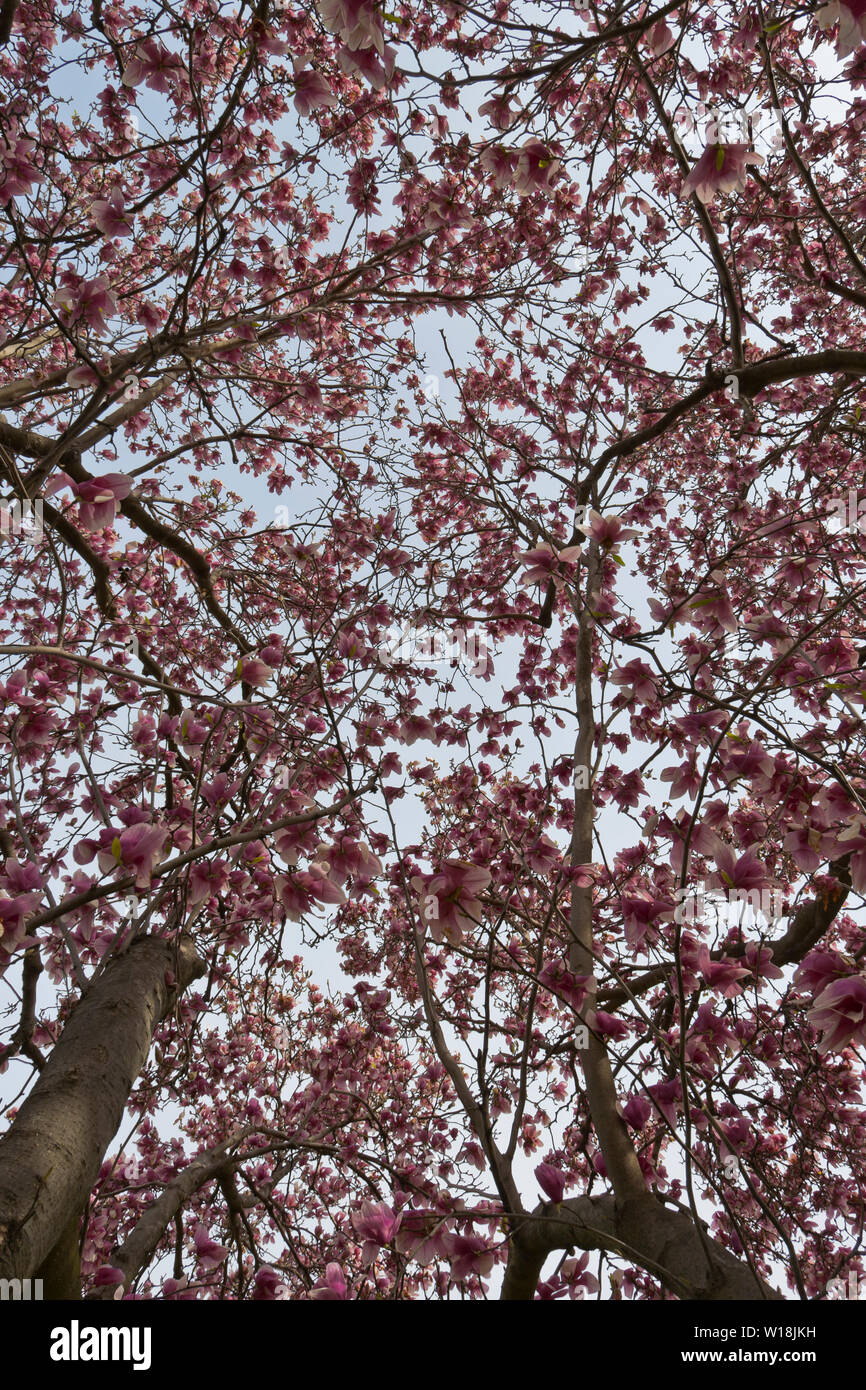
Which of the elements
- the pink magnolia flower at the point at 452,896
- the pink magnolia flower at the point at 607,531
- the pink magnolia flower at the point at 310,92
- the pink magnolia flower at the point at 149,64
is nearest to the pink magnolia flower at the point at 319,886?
the pink magnolia flower at the point at 452,896

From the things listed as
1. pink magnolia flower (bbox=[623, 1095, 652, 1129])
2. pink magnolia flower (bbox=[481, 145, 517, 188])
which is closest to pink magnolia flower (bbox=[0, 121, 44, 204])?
pink magnolia flower (bbox=[481, 145, 517, 188])

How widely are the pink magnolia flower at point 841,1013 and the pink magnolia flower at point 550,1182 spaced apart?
0.79 meters

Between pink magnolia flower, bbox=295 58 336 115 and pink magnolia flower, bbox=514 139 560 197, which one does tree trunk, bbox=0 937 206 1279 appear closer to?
pink magnolia flower, bbox=514 139 560 197

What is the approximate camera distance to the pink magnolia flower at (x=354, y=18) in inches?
64.2

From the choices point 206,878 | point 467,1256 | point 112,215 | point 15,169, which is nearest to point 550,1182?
point 467,1256

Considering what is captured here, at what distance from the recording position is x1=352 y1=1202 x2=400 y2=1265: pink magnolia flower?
1.70 meters

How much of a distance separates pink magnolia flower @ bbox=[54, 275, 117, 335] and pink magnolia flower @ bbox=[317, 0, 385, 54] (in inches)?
56.8

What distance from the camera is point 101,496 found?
7.16 ft

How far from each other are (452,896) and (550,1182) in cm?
76

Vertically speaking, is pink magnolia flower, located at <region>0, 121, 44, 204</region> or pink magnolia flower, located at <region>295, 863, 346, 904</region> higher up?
pink magnolia flower, located at <region>0, 121, 44, 204</region>

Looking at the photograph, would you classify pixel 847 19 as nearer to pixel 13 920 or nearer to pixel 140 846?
pixel 140 846

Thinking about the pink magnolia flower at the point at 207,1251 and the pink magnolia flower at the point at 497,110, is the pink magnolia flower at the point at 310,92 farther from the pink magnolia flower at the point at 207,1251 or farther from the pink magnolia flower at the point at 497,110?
the pink magnolia flower at the point at 207,1251
